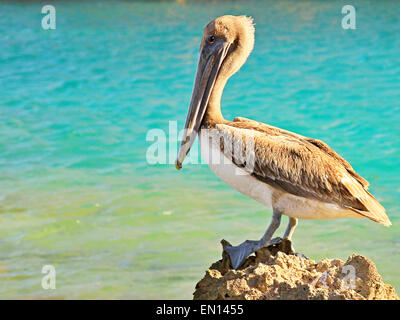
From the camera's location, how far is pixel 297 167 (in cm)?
378

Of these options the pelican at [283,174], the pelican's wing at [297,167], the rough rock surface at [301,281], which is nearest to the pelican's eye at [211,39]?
the pelican at [283,174]

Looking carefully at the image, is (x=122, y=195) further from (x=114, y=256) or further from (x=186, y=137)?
(x=186, y=137)

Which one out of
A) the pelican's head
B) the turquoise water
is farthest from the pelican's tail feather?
the turquoise water

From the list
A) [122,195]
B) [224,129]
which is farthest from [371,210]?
[122,195]

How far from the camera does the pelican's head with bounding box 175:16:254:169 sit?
4.08m

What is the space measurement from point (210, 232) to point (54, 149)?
3634mm

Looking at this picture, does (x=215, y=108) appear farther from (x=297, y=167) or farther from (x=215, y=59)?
(x=297, y=167)

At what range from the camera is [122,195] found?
7.72 metres

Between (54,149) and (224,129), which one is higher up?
(54,149)

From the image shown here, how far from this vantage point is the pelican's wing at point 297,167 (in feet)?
12.1

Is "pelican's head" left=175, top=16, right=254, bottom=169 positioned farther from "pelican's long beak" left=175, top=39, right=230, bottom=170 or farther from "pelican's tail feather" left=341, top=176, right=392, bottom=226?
"pelican's tail feather" left=341, top=176, right=392, bottom=226

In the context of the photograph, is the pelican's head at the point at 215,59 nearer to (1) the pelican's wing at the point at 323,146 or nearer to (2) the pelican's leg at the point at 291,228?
(1) the pelican's wing at the point at 323,146

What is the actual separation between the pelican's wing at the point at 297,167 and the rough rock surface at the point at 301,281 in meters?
0.40

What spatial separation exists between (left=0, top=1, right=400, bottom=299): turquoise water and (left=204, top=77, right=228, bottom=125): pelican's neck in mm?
1772
